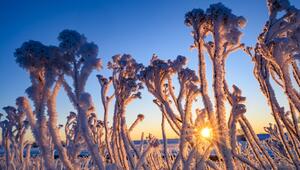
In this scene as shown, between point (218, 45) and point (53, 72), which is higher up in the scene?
point (218, 45)

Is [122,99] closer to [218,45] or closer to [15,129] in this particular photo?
[218,45]

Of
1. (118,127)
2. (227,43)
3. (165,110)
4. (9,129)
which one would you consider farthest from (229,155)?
(9,129)

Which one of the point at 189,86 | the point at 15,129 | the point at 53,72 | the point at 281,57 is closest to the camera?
the point at 53,72

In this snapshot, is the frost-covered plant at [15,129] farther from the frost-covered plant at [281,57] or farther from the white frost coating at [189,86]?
the frost-covered plant at [281,57]

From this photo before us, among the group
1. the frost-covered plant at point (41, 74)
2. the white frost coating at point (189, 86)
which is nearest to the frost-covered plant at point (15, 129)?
the white frost coating at point (189, 86)

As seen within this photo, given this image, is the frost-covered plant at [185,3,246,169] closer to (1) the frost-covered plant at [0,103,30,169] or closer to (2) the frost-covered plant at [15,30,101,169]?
(2) the frost-covered plant at [15,30,101,169]

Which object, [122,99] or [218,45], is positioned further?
[122,99]

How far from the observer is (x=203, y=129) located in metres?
6.86

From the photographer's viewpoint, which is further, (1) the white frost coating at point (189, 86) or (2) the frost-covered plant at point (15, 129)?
(2) the frost-covered plant at point (15, 129)

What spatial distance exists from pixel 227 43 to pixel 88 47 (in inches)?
120

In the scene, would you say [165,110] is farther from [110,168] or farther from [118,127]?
[110,168]

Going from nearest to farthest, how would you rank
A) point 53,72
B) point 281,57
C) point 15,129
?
point 53,72
point 281,57
point 15,129

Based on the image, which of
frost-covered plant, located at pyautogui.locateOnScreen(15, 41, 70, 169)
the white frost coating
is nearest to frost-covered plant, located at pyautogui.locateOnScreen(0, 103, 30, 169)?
the white frost coating

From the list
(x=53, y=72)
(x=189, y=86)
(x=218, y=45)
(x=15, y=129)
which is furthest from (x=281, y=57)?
(x=15, y=129)
